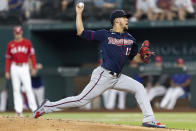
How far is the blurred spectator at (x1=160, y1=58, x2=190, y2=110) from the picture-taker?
15.6m

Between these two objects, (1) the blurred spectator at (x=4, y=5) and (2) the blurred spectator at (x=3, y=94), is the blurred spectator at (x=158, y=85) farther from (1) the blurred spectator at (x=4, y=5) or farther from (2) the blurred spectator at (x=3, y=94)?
(1) the blurred spectator at (x=4, y=5)

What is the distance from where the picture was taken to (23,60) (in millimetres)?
11367

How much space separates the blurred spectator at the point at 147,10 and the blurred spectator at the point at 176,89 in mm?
1733

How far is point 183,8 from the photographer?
16.1 m

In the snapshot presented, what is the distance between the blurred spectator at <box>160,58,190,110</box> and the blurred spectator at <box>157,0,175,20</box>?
1559 millimetres

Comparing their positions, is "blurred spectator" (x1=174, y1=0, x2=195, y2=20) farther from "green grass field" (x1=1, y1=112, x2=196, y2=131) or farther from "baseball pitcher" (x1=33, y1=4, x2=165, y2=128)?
"baseball pitcher" (x1=33, y1=4, x2=165, y2=128)

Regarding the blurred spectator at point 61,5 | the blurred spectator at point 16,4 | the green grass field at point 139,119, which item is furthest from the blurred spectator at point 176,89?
the blurred spectator at point 16,4

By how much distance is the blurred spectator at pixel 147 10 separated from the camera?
1627 cm

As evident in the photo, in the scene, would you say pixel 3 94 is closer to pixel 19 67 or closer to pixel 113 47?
pixel 19 67

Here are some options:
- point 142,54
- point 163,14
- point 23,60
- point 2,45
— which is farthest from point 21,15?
point 142,54

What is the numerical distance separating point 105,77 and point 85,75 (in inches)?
342

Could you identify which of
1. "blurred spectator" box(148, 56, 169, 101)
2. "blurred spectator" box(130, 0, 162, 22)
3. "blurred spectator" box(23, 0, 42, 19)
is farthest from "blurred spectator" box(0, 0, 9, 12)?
"blurred spectator" box(148, 56, 169, 101)

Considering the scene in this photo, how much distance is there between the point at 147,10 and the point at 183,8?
111 centimetres

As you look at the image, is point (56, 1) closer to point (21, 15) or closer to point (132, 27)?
point (21, 15)
